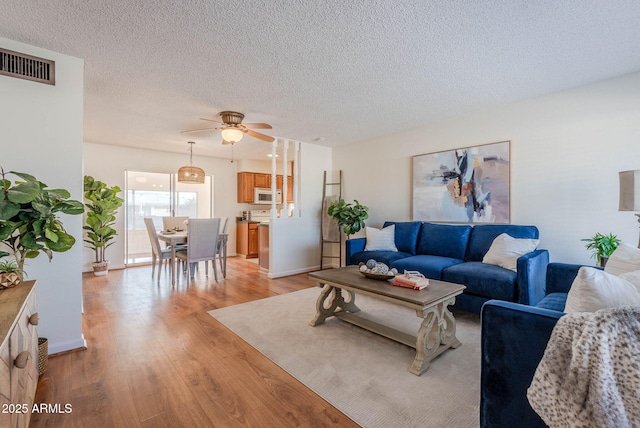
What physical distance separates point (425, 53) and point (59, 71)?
2865mm

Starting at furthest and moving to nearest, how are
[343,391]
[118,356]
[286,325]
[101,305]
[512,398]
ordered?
[101,305], [286,325], [118,356], [343,391], [512,398]

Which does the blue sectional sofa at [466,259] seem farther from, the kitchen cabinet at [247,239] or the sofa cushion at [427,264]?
the kitchen cabinet at [247,239]

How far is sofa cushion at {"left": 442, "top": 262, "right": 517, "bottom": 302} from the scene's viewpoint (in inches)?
105

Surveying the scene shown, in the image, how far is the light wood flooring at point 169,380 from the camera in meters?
1.57

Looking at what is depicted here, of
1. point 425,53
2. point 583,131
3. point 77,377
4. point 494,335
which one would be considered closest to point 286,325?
point 77,377

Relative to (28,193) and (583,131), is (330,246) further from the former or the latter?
(28,193)

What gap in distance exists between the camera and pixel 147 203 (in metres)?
6.00

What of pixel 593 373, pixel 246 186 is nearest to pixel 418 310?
pixel 593 373

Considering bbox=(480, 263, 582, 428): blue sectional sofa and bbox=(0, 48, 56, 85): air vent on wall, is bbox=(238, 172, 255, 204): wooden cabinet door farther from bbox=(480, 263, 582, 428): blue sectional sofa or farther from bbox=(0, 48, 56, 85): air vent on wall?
bbox=(480, 263, 582, 428): blue sectional sofa

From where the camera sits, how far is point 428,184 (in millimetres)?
4223

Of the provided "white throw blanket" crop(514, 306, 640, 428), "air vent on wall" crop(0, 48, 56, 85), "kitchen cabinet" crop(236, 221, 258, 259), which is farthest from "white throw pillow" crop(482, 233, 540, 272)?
"kitchen cabinet" crop(236, 221, 258, 259)

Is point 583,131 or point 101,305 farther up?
point 583,131

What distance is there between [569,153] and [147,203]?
6907mm

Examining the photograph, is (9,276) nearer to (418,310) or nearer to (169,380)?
(169,380)
